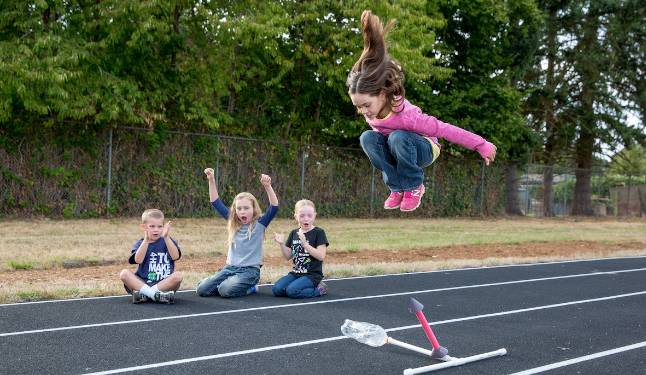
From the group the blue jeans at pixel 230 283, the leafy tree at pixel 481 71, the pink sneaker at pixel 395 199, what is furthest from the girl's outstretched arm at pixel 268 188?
the leafy tree at pixel 481 71

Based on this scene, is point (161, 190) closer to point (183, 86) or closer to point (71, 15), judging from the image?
point (183, 86)

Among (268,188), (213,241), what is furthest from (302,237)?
(213,241)

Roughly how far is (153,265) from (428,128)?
478cm

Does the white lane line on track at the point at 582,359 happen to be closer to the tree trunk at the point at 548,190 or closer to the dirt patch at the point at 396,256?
the dirt patch at the point at 396,256

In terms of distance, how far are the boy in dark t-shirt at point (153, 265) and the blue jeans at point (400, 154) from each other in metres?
3.90

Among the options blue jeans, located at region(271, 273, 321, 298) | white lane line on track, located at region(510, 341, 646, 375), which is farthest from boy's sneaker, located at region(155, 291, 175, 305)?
white lane line on track, located at region(510, 341, 646, 375)

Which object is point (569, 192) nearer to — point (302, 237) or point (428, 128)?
point (302, 237)

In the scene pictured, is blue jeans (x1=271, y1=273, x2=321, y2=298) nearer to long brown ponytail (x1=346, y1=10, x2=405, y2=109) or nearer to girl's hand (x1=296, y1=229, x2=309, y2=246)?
girl's hand (x1=296, y1=229, x2=309, y2=246)

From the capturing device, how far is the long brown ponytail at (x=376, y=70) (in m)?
3.59

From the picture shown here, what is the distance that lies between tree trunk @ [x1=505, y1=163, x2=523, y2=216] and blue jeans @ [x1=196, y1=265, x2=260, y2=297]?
1889 centimetres

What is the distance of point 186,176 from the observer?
57.6 ft

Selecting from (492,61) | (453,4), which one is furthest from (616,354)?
(492,61)

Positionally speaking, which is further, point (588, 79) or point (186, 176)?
point (588, 79)

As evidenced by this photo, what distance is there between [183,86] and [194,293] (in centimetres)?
940
